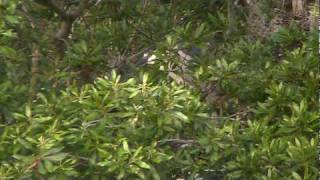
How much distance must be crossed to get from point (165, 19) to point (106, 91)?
1.19 metres

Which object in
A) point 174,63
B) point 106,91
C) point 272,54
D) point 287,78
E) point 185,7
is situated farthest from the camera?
point 185,7

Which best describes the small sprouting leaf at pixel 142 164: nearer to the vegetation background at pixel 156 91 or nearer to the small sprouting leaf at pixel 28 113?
the vegetation background at pixel 156 91

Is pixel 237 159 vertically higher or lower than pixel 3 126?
lower

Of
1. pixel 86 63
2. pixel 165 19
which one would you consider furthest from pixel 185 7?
pixel 86 63

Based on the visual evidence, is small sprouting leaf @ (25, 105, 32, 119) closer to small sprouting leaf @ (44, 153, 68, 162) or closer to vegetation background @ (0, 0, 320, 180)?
vegetation background @ (0, 0, 320, 180)

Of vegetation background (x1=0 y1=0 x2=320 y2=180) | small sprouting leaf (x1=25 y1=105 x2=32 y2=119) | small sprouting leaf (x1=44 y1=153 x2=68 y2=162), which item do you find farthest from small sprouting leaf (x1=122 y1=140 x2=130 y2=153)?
small sprouting leaf (x1=25 y1=105 x2=32 y2=119)

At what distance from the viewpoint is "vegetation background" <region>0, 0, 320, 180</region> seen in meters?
2.55

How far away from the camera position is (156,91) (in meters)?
2.65

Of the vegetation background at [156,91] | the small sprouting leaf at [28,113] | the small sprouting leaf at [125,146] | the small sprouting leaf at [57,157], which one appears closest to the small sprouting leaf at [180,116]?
the vegetation background at [156,91]

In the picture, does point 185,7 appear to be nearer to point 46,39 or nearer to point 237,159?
point 46,39

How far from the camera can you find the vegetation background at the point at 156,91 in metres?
2.55

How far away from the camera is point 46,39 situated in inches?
130

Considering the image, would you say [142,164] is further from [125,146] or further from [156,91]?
[156,91]

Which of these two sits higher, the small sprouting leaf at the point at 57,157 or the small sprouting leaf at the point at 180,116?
the small sprouting leaf at the point at 180,116
